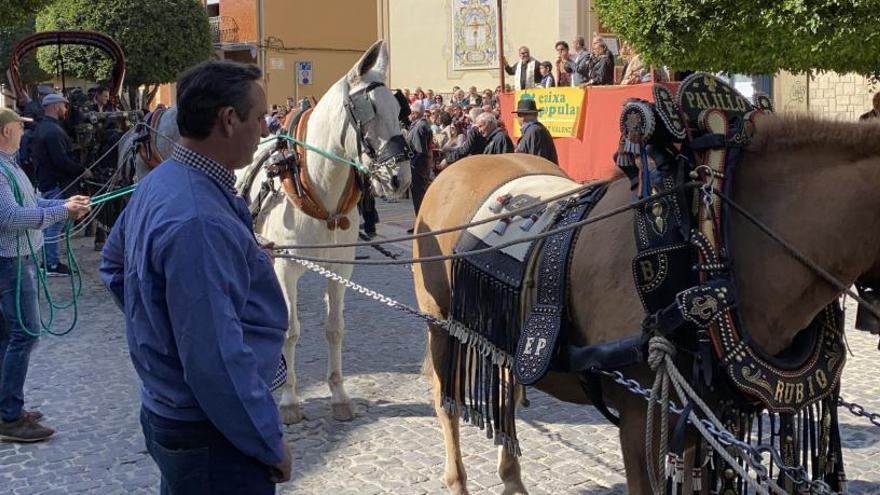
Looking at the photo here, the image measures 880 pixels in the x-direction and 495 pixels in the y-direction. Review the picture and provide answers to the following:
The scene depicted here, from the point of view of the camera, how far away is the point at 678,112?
285 centimetres

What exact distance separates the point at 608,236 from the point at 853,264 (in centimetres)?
77

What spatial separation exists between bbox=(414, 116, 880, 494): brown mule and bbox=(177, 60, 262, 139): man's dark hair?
1352 millimetres

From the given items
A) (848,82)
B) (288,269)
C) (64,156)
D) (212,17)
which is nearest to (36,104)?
(64,156)

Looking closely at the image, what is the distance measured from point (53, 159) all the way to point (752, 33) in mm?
7915

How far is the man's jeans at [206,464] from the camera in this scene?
89.2 inches

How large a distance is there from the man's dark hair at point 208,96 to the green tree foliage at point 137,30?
77.7ft

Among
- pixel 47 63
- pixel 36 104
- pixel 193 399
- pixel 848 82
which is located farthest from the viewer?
pixel 47 63

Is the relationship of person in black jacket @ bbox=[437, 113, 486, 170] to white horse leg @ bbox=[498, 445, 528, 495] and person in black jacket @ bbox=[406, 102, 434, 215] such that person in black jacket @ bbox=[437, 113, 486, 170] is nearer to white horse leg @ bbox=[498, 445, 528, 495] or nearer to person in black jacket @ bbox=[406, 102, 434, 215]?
person in black jacket @ bbox=[406, 102, 434, 215]

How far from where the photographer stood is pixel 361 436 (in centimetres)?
534

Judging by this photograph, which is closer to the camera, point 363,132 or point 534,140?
point 363,132

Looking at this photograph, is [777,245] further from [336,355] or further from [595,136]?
[595,136]

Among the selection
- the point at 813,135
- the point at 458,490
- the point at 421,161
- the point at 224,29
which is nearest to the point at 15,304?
the point at 458,490

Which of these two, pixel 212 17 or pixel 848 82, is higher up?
pixel 212 17

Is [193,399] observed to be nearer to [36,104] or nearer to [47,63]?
[36,104]
